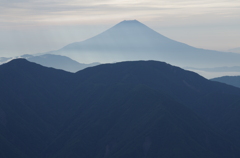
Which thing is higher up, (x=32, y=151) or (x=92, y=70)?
(x=92, y=70)

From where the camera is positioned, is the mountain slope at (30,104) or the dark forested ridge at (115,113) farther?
the mountain slope at (30,104)

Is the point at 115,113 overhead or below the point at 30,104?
overhead

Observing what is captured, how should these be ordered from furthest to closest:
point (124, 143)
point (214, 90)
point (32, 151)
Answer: point (214, 90), point (32, 151), point (124, 143)

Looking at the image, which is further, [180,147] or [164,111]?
[164,111]

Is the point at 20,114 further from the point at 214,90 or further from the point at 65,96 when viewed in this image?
the point at 214,90

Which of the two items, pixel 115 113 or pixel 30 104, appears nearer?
pixel 115 113

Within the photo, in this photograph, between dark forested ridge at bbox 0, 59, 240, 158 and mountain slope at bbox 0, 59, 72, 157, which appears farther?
mountain slope at bbox 0, 59, 72, 157

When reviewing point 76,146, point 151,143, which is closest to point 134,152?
point 151,143

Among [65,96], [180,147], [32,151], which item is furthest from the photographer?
[65,96]
